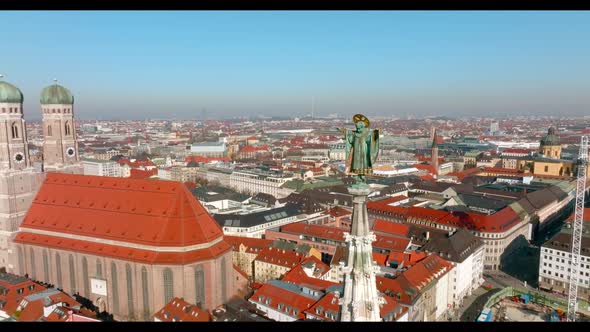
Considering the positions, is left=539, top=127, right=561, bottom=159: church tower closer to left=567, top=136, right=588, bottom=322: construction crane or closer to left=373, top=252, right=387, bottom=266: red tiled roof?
left=567, top=136, right=588, bottom=322: construction crane

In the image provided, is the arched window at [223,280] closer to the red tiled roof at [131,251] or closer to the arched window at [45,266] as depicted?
the red tiled roof at [131,251]

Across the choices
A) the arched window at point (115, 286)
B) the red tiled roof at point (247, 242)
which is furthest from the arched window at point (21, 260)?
the red tiled roof at point (247, 242)

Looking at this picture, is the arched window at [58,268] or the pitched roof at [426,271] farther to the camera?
the arched window at [58,268]

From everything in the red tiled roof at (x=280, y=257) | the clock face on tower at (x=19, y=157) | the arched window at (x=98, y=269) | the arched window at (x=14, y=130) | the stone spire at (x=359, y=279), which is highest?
the arched window at (x=14, y=130)

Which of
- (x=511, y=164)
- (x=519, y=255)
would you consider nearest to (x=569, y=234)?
(x=519, y=255)

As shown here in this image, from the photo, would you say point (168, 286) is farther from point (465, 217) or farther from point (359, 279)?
point (465, 217)
